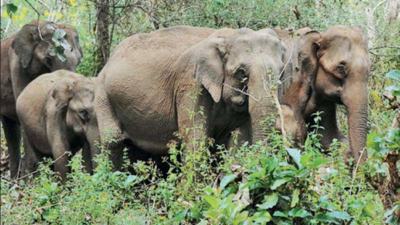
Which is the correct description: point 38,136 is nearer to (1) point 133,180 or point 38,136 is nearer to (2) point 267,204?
(1) point 133,180

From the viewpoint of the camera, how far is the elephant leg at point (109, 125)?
38.7ft

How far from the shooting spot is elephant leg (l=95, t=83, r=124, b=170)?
11.8m

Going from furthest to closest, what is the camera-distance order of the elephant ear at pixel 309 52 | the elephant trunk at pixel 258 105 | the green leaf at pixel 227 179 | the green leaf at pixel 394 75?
the elephant ear at pixel 309 52 < the elephant trunk at pixel 258 105 < the green leaf at pixel 227 179 < the green leaf at pixel 394 75

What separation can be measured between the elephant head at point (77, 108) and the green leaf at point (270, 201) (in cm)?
497

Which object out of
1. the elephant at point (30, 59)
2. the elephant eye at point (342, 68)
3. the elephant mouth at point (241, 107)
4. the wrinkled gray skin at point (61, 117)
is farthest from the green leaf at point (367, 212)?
the elephant at point (30, 59)

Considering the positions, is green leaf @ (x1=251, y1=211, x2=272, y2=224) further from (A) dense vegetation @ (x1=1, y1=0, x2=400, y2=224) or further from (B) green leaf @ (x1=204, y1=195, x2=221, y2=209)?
(B) green leaf @ (x1=204, y1=195, x2=221, y2=209)

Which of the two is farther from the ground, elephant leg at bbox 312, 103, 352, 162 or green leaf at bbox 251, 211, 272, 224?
green leaf at bbox 251, 211, 272, 224

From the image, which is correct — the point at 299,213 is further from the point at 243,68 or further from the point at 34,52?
the point at 34,52

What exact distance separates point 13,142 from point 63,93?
2726 millimetres

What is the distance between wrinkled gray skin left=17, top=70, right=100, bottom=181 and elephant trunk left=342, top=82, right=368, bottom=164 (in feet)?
9.28

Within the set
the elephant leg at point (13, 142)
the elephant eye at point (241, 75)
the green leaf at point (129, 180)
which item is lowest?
the elephant leg at point (13, 142)

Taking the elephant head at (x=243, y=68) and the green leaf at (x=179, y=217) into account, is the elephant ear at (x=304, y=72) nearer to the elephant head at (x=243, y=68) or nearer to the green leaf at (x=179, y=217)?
the elephant head at (x=243, y=68)

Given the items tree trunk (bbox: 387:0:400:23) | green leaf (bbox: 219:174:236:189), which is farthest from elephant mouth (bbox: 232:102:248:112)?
tree trunk (bbox: 387:0:400:23)

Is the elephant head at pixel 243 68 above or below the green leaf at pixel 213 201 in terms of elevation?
above
